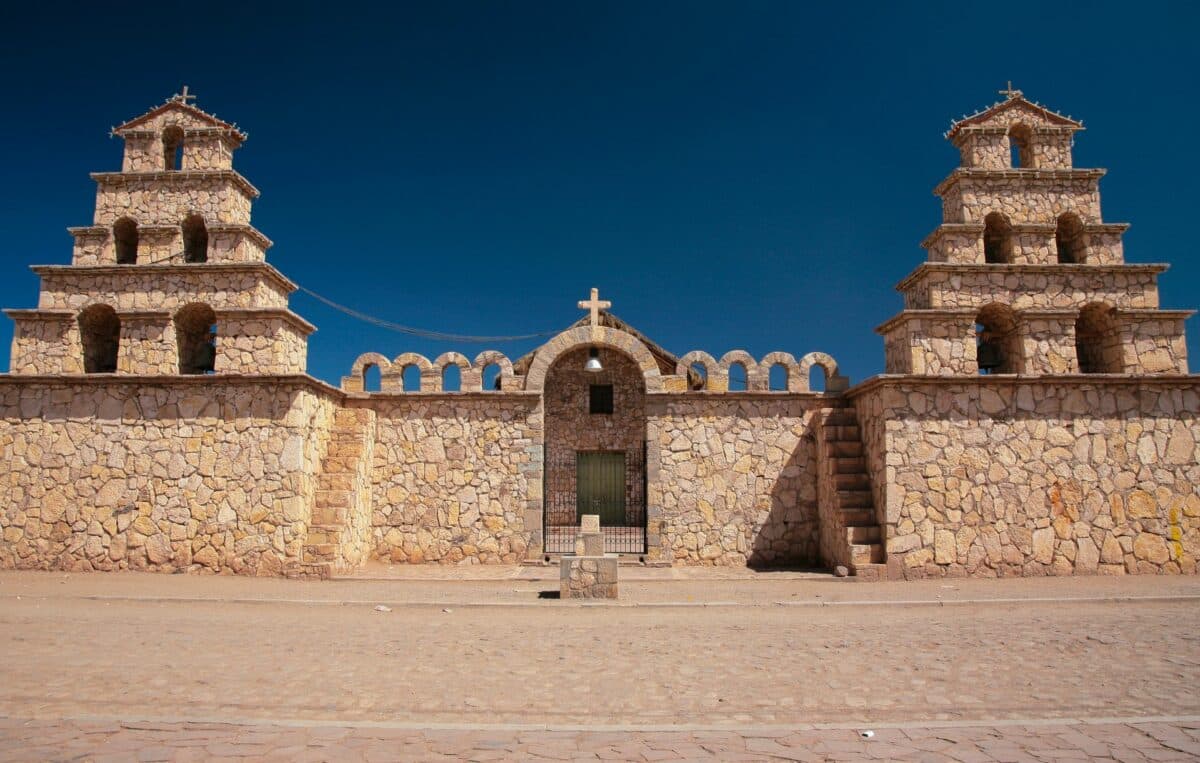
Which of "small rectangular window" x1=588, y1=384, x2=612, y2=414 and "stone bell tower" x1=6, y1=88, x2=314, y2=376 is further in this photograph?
"small rectangular window" x1=588, y1=384, x2=612, y2=414

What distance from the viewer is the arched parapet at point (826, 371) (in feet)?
50.6

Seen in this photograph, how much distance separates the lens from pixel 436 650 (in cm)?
759

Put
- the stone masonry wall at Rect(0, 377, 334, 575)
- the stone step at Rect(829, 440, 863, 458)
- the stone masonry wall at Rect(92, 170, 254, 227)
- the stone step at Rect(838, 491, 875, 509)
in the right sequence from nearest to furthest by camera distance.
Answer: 1. the stone masonry wall at Rect(0, 377, 334, 575)
2. the stone step at Rect(838, 491, 875, 509)
3. the stone masonry wall at Rect(92, 170, 254, 227)
4. the stone step at Rect(829, 440, 863, 458)

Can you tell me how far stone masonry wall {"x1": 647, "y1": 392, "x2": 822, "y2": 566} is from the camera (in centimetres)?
1507

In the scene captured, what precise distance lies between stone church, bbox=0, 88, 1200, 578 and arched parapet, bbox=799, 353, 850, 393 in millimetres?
74

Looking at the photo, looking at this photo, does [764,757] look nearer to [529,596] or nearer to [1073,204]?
[529,596]

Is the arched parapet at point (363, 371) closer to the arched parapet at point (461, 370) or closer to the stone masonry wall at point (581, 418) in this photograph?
the arched parapet at point (461, 370)

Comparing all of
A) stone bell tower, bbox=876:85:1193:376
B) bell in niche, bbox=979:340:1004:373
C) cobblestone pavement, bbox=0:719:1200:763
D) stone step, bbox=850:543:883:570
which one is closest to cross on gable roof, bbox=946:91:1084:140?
stone bell tower, bbox=876:85:1193:376

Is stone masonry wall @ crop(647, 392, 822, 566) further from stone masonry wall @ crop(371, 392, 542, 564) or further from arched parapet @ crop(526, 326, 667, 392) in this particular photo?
stone masonry wall @ crop(371, 392, 542, 564)

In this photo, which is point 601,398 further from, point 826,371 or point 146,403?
point 146,403

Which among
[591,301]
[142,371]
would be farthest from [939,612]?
[142,371]

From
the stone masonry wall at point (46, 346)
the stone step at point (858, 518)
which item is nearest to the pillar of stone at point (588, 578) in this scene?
the stone step at point (858, 518)

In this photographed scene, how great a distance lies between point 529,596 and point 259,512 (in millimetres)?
5306

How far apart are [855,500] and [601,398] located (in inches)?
479
